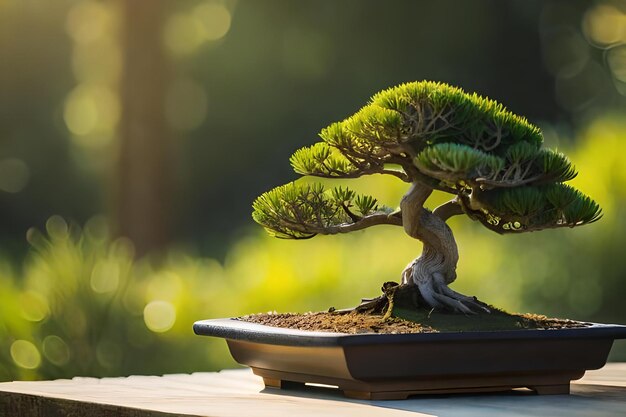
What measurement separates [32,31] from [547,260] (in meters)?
3.33

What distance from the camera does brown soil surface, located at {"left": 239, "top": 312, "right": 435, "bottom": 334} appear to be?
7.05ft

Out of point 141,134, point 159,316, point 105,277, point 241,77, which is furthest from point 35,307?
point 241,77

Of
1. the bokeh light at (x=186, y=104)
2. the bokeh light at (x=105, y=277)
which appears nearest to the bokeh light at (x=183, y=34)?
the bokeh light at (x=186, y=104)

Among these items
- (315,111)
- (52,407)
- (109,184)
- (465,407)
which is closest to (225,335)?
(52,407)

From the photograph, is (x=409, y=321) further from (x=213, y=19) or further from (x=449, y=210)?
(x=213, y=19)

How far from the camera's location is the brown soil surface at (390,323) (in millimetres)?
2156

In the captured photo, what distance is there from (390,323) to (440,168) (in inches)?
12.9

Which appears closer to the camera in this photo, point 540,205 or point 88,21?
point 540,205

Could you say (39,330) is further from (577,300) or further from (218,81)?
(218,81)

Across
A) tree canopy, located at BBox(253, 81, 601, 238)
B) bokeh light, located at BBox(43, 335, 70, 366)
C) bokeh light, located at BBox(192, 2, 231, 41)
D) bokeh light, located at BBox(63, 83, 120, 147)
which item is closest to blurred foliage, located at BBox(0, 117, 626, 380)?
bokeh light, located at BBox(43, 335, 70, 366)

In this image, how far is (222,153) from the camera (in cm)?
651

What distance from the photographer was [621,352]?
463 centimetres

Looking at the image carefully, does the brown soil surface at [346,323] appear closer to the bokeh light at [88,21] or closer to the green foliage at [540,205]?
the green foliage at [540,205]

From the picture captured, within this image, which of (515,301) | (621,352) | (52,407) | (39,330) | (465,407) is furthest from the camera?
(621,352)
